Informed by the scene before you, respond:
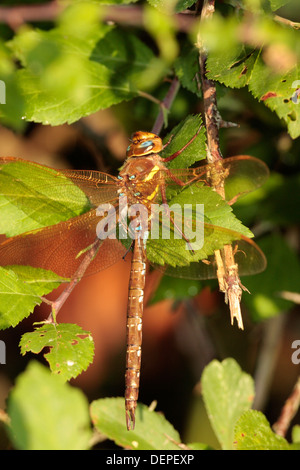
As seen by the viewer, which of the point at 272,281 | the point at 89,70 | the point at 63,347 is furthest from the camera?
the point at 272,281

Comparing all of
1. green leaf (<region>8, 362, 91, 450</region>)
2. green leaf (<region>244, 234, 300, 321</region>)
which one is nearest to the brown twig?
green leaf (<region>244, 234, 300, 321</region>)

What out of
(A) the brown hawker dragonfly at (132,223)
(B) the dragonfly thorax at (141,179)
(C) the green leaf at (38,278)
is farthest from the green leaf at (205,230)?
(C) the green leaf at (38,278)

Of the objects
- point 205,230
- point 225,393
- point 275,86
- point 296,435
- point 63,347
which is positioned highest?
point 275,86

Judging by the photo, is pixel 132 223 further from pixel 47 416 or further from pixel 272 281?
pixel 272 281

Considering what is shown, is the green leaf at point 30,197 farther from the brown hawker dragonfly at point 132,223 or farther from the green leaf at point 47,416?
the green leaf at point 47,416

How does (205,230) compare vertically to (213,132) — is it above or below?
below

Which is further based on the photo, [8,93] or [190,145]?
[190,145]

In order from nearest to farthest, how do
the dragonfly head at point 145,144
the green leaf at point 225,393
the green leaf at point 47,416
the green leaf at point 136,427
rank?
the green leaf at point 47,416, the dragonfly head at point 145,144, the green leaf at point 136,427, the green leaf at point 225,393

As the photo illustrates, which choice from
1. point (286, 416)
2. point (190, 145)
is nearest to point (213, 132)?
point (190, 145)
